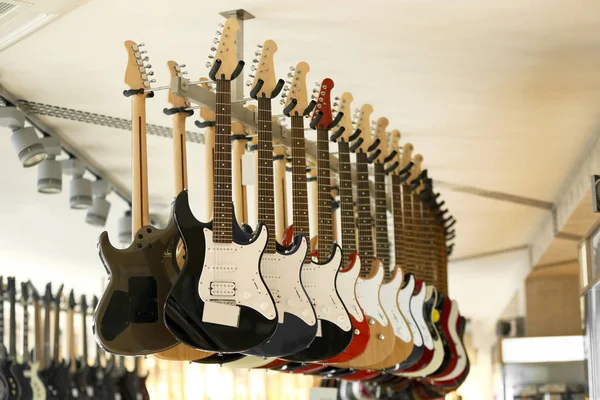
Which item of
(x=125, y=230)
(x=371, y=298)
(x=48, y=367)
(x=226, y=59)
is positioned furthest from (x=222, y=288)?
(x=125, y=230)

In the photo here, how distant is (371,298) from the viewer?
11.9ft

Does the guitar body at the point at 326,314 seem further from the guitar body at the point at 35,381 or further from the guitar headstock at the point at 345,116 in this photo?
the guitar body at the point at 35,381

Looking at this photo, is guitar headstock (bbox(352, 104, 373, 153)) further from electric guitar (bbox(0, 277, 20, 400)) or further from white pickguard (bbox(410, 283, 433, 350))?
electric guitar (bbox(0, 277, 20, 400))

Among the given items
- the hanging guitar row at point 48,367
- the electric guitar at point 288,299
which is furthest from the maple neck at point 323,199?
the hanging guitar row at point 48,367

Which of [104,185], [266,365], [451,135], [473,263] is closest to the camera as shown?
[266,365]

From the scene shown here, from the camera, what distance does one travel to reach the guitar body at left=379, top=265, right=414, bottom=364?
3.73 m

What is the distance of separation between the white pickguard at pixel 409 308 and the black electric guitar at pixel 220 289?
1.32m

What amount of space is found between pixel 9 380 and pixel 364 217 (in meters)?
2.79

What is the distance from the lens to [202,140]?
18.6 ft

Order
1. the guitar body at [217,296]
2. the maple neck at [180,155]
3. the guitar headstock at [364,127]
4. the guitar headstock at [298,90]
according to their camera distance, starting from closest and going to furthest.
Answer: the guitar body at [217,296], the maple neck at [180,155], the guitar headstock at [298,90], the guitar headstock at [364,127]

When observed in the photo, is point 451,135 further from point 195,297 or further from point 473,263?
point 473,263

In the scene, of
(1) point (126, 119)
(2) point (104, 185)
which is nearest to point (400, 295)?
(1) point (126, 119)

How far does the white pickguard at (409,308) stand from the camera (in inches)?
159

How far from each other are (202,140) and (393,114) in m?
1.17
